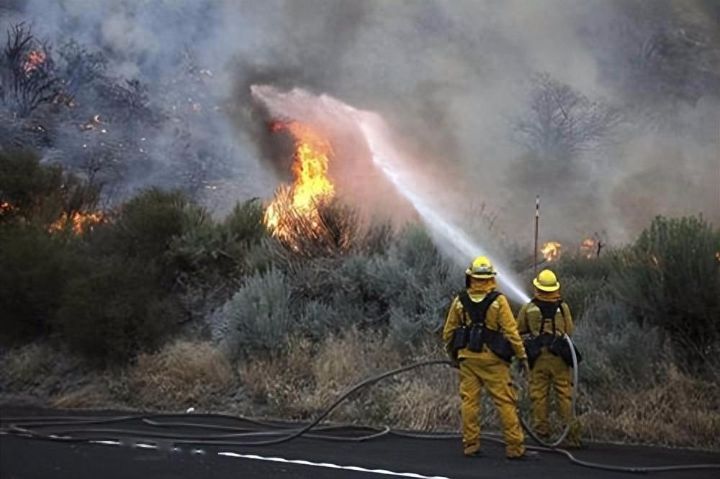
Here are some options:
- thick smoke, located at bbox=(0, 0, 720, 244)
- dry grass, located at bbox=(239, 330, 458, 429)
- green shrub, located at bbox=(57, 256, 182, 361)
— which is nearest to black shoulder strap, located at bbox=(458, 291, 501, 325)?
dry grass, located at bbox=(239, 330, 458, 429)

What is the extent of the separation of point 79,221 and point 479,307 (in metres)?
12.0

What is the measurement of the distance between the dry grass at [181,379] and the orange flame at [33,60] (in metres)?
21.1

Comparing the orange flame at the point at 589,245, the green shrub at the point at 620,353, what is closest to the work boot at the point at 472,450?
the green shrub at the point at 620,353

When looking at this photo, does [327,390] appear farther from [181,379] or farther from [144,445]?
[144,445]

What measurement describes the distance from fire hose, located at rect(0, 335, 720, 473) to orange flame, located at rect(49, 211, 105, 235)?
6.52 meters

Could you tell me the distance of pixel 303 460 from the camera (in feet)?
29.4

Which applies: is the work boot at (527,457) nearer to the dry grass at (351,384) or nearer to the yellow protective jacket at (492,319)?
the yellow protective jacket at (492,319)

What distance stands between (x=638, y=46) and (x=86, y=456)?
2604 cm

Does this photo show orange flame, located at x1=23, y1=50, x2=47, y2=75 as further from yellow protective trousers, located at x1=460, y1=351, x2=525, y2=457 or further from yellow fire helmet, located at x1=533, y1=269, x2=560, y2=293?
yellow protective trousers, located at x1=460, y1=351, x2=525, y2=457

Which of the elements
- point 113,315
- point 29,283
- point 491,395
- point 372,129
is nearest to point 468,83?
point 372,129

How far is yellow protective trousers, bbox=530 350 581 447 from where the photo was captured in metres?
9.63

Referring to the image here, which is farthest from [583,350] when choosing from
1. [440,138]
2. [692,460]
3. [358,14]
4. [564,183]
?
[358,14]

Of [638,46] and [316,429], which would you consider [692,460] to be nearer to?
[316,429]

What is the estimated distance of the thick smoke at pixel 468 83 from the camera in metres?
27.5
